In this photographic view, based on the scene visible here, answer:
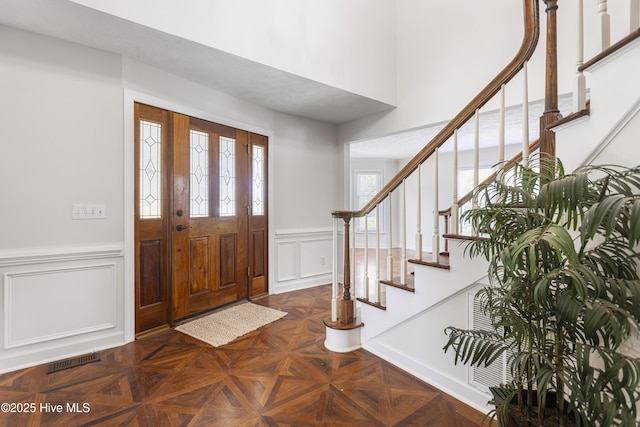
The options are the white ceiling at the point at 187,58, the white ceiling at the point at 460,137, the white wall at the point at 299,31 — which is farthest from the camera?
the white ceiling at the point at 460,137

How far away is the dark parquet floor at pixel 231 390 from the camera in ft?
5.36

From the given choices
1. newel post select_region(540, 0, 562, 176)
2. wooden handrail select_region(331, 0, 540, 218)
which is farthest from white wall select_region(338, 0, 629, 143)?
newel post select_region(540, 0, 562, 176)

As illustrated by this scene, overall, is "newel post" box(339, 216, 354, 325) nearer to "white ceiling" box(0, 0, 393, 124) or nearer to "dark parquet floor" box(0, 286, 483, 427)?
"dark parquet floor" box(0, 286, 483, 427)

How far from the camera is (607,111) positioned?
1.13 meters

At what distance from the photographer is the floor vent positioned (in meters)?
2.12

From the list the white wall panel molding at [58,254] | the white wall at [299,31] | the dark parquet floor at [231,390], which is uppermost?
the white wall at [299,31]

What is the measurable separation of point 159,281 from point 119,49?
1.94 metres

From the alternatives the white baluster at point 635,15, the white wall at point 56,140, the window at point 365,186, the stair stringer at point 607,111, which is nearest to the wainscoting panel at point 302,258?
the white wall at point 56,140

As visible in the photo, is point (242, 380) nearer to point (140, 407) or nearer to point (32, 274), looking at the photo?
point (140, 407)

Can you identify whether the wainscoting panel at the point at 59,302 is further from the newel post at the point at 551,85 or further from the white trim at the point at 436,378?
the newel post at the point at 551,85

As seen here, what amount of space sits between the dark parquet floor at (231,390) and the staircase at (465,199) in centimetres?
14

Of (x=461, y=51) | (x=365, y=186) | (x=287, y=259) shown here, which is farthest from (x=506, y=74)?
(x=365, y=186)

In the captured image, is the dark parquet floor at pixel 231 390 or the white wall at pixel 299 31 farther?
the white wall at pixel 299 31

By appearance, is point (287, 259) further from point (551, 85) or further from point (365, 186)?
point (365, 186)
